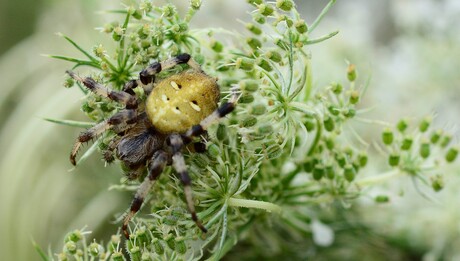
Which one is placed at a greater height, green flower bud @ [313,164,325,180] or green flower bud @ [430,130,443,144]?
green flower bud @ [430,130,443,144]

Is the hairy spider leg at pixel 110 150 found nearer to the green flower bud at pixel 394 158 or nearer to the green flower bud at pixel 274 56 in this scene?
the green flower bud at pixel 274 56

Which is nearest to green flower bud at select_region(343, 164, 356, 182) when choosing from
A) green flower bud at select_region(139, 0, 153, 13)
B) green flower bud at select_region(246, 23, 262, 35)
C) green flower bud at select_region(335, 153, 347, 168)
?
green flower bud at select_region(335, 153, 347, 168)

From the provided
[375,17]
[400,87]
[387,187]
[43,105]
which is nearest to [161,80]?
[387,187]

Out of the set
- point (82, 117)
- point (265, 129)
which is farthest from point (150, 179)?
point (82, 117)

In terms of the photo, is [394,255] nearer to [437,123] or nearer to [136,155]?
[437,123]

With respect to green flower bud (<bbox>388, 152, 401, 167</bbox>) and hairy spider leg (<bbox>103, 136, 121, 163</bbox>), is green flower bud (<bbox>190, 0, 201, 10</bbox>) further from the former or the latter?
green flower bud (<bbox>388, 152, 401, 167</bbox>)

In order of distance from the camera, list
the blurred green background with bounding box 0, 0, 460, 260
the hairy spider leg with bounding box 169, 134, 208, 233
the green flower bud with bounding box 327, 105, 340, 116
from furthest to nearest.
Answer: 1. the blurred green background with bounding box 0, 0, 460, 260
2. the green flower bud with bounding box 327, 105, 340, 116
3. the hairy spider leg with bounding box 169, 134, 208, 233

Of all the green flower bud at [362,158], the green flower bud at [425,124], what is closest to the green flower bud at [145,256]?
the green flower bud at [362,158]
